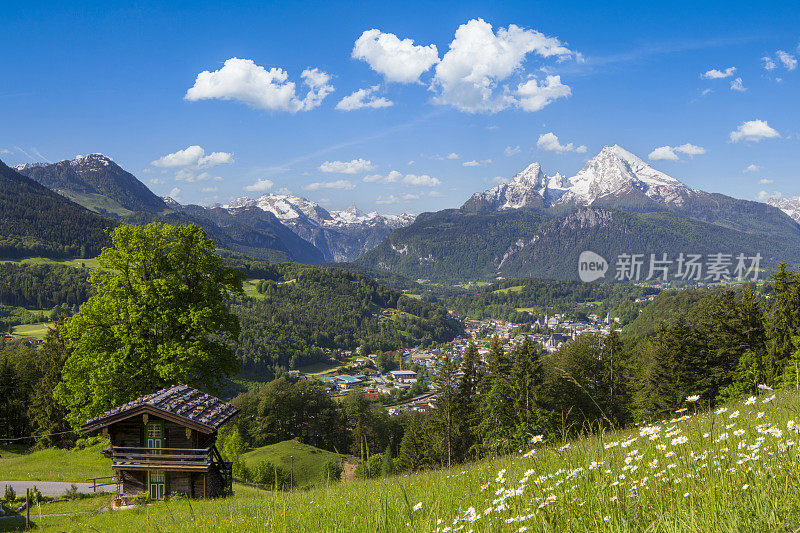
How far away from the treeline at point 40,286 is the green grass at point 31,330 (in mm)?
24299

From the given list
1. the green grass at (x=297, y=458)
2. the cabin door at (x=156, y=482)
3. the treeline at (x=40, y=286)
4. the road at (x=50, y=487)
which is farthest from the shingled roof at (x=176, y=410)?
the treeline at (x=40, y=286)

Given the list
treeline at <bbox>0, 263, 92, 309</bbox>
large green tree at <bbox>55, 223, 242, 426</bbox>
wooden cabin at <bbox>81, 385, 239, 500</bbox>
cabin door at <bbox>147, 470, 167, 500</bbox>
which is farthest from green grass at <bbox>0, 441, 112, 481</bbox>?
treeline at <bbox>0, 263, 92, 309</bbox>

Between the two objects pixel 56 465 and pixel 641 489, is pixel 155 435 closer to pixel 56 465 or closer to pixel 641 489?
pixel 56 465

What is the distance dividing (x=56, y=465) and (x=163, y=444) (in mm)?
13492

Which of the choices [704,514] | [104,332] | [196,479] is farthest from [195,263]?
[704,514]

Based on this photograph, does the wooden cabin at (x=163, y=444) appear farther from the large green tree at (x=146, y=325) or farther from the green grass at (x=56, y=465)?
the green grass at (x=56, y=465)

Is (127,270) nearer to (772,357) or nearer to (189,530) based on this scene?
(189,530)

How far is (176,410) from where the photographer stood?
18906mm

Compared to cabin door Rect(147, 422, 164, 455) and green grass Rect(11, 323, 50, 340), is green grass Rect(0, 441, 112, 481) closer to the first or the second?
cabin door Rect(147, 422, 164, 455)

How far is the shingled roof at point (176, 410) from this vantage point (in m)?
18.7

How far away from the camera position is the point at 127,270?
76.5ft

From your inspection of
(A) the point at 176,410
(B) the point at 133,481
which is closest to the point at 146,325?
(A) the point at 176,410

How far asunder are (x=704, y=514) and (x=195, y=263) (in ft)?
80.6

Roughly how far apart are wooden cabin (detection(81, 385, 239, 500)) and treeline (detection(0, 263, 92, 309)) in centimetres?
18294
